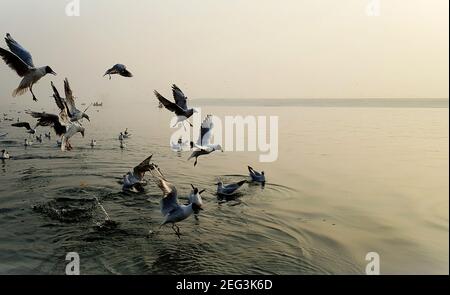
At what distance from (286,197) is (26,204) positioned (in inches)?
297

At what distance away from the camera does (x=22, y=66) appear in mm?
11148

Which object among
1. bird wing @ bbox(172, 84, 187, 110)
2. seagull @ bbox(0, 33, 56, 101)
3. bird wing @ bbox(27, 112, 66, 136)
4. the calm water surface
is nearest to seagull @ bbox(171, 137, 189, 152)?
the calm water surface

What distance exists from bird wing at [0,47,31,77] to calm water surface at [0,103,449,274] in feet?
11.8

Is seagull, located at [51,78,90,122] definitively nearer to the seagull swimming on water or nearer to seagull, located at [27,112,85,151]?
seagull, located at [27,112,85,151]

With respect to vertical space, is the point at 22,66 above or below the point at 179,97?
above

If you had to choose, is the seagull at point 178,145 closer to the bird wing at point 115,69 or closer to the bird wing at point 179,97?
the bird wing at point 179,97

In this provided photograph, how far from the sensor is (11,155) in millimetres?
20812

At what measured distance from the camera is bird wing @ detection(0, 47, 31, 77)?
10742 mm

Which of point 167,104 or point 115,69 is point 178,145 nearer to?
point 115,69

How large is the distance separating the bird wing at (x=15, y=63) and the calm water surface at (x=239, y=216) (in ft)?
11.8

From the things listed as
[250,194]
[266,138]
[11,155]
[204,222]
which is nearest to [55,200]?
[204,222]

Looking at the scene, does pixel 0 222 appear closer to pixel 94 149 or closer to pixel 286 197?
pixel 286 197

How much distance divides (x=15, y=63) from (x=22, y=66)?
19 centimetres

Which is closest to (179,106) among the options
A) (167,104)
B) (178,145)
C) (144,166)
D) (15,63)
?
(167,104)
